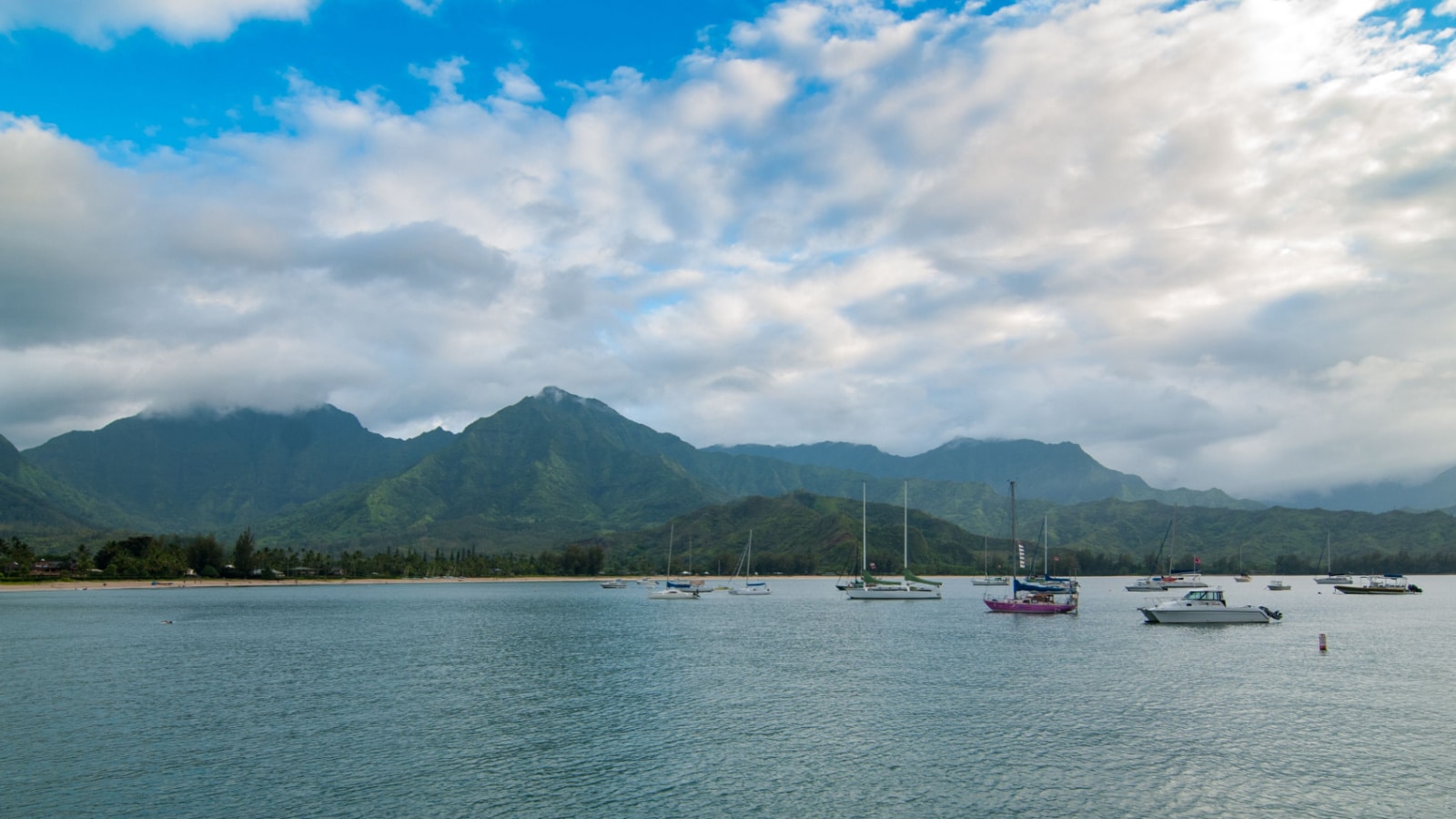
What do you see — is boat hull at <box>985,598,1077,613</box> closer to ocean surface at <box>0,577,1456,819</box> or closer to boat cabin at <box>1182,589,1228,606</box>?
boat cabin at <box>1182,589,1228,606</box>

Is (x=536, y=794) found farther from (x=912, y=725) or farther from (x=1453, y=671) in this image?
(x=1453, y=671)

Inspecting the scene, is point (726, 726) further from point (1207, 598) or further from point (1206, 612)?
Answer: point (1207, 598)

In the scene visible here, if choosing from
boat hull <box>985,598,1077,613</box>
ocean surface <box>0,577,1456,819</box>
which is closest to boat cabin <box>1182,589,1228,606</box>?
boat hull <box>985,598,1077,613</box>

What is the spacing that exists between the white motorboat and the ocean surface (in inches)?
840

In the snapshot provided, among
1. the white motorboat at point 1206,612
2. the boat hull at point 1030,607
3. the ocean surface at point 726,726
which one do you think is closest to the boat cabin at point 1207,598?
the white motorboat at point 1206,612

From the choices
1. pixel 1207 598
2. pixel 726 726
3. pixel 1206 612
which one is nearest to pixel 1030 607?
pixel 1207 598

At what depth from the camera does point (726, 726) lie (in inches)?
2244

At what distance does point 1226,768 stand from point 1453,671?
55679 millimetres

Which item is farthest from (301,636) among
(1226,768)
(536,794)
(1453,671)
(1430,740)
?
(1453,671)

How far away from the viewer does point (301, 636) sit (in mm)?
117312

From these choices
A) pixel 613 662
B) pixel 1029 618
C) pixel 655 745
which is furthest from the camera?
pixel 1029 618

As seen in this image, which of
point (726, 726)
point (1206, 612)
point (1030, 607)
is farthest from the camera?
point (1030, 607)

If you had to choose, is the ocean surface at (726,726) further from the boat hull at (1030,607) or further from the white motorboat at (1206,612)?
the boat hull at (1030,607)

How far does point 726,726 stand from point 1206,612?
10408 cm
